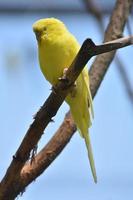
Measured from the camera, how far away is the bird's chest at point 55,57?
1598mm

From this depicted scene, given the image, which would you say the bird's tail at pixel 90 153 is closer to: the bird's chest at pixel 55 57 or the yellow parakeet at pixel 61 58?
the yellow parakeet at pixel 61 58

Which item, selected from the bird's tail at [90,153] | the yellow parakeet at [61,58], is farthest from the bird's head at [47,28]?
the bird's tail at [90,153]

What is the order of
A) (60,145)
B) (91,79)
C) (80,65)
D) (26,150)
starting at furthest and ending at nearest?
(91,79), (60,145), (26,150), (80,65)

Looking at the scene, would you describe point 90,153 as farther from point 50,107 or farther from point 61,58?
point 50,107

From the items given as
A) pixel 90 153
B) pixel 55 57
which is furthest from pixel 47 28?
pixel 90 153

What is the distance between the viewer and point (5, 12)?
1.75m

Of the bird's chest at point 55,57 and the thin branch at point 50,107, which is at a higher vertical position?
the bird's chest at point 55,57

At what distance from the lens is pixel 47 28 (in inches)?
63.1

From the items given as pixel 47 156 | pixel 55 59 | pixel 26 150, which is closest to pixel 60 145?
pixel 47 156

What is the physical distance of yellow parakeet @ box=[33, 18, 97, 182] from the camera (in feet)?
5.21

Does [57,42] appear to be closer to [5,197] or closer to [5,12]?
[5,12]

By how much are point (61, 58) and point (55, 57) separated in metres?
0.01

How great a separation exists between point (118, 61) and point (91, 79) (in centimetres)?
15

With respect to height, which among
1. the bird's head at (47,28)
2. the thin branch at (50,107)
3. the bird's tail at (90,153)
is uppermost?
the bird's head at (47,28)
